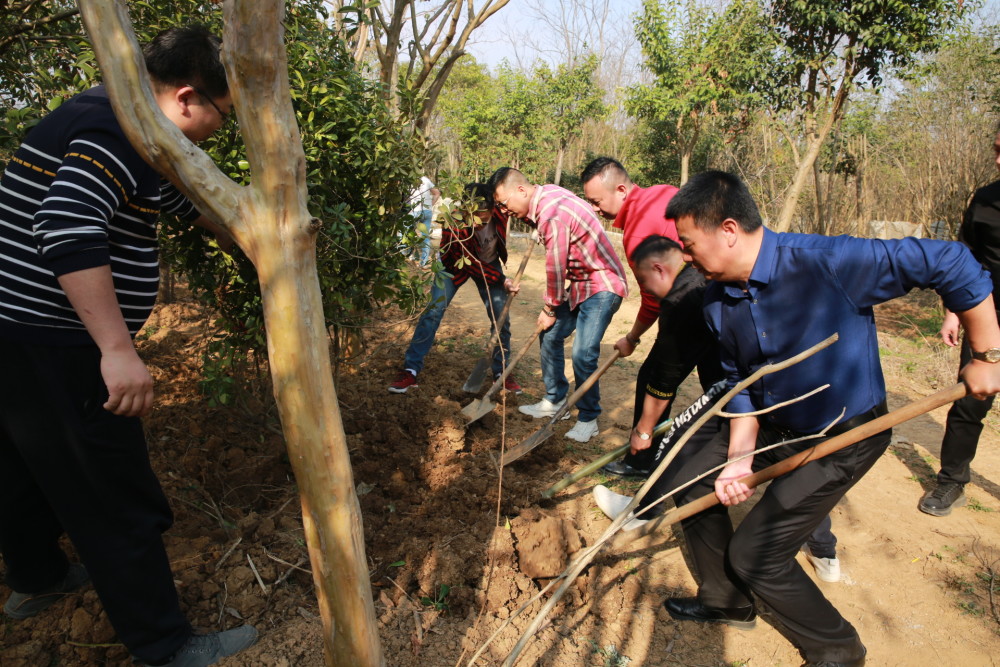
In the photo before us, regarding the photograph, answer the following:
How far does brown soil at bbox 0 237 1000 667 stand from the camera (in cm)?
235

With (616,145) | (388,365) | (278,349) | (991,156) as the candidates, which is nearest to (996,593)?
(278,349)

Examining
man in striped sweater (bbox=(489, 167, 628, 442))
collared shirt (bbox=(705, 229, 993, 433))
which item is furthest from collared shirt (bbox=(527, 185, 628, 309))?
collared shirt (bbox=(705, 229, 993, 433))

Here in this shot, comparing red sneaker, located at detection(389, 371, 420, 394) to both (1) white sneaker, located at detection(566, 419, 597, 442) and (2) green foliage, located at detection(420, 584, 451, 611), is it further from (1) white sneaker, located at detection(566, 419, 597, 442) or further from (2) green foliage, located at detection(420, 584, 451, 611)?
(2) green foliage, located at detection(420, 584, 451, 611)

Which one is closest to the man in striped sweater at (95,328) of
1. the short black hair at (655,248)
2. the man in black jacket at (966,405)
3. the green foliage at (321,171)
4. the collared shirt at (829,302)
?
the green foliage at (321,171)

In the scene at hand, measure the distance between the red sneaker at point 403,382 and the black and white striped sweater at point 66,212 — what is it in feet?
9.33

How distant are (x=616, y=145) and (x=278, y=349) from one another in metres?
21.5

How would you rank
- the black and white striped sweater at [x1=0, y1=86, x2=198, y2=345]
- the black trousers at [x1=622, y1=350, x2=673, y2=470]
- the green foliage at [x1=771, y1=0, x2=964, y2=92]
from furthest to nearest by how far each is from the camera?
the green foliage at [x1=771, y1=0, x2=964, y2=92] → the black trousers at [x1=622, y1=350, x2=673, y2=470] → the black and white striped sweater at [x1=0, y1=86, x2=198, y2=345]

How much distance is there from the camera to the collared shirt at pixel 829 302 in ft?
6.45

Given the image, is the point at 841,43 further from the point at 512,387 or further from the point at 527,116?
the point at 527,116

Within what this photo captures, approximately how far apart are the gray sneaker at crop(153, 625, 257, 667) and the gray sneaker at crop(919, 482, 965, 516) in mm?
3806

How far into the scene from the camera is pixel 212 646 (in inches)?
82.2

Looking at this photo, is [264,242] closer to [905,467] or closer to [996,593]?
[996,593]

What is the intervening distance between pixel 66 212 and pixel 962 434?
4380mm

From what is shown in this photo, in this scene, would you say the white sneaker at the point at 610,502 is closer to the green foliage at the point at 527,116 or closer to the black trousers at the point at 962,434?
the black trousers at the point at 962,434
